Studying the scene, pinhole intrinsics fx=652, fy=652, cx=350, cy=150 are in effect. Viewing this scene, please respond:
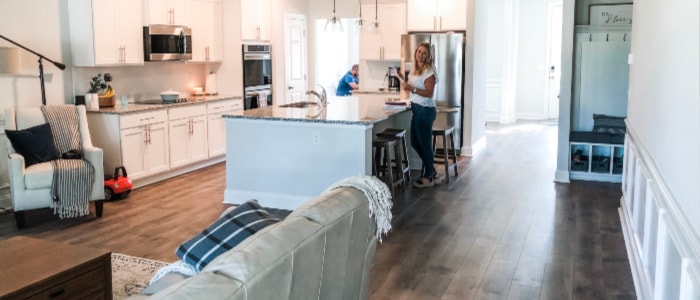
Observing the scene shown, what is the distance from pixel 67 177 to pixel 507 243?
3562mm

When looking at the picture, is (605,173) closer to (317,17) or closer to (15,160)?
(317,17)

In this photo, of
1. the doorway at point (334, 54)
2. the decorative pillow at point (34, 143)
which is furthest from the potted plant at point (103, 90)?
the doorway at point (334, 54)

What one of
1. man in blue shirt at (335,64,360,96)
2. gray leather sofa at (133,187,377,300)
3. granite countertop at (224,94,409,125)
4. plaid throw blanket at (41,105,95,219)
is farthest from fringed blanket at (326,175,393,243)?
man in blue shirt at (335,64,360,96)

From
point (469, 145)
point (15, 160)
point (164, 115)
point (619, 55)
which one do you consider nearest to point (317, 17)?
point (469, 145)

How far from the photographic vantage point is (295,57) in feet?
33.1

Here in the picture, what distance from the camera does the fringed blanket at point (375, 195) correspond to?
107 inches

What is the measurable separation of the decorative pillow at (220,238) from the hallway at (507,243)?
153 cm

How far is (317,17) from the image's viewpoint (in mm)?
10344

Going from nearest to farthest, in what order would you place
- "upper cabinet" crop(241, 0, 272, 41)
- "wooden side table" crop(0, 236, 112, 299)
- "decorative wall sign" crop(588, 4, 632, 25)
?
"wooden side table" crop(0, 236, 112, 299)
"decorative wall sign" crop(588, 4, 632, 25)
"upper cabinet" crop(241, 0, 272, 41)

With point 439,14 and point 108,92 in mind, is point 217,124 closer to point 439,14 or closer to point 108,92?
point 108,92

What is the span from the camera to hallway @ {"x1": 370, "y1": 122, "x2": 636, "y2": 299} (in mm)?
3988

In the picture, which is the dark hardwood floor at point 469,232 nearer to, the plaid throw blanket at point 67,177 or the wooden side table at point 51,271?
the plaid throw blanket at point 67,177

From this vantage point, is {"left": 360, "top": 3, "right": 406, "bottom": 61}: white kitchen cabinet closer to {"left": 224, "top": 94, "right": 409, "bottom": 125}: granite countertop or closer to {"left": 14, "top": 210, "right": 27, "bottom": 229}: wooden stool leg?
{"left": 224, "top": 94, "right": 409, "bottom": 125}: granite countertop

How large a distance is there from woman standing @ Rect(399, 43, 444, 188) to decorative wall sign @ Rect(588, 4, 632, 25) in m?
2.00
